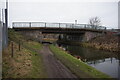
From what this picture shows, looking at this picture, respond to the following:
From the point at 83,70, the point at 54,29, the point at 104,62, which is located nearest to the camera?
the point at 83,70

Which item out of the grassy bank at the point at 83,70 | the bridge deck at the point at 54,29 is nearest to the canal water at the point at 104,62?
the grassy bank at the point at 83,70

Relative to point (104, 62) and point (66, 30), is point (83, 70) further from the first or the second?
point (66, 30)

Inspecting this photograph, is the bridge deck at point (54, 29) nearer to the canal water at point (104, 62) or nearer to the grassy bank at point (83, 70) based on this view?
the canal water at point (104, 62)

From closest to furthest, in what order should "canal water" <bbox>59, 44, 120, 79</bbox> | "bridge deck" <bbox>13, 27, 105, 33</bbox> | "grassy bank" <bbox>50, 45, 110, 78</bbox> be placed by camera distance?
1. "grassy bank" <bbox>50, 45, 110, 78</bbox>
2. "canal water" <bbox>59, 44, 120, 79</bbox>
3. "bridge deck" <bbox>13, 27, 105, 33</bbox>

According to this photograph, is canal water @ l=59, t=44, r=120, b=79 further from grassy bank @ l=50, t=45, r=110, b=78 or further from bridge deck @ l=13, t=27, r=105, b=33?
bridge deck @ l=13, t=27, r=105, b=33

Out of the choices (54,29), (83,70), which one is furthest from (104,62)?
(54,29)

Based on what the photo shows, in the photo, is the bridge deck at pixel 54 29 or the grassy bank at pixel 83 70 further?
the bridge deck at pixel 54 29

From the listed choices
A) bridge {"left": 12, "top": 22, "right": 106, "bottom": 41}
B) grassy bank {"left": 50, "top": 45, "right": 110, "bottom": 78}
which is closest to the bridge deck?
bridge {"left": 12, "top": 22, "right": 106, "bottom": 41}

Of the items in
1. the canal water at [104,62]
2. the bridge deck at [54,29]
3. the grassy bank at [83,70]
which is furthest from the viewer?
the bridge deck at [54,29]

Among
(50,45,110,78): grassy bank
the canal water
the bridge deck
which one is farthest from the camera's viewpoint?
the bridge deck

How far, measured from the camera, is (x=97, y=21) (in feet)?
288

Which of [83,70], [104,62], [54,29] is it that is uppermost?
[54,29]

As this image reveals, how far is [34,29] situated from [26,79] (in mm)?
33385

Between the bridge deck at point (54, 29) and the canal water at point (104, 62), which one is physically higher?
the bridge deck at point (54, 29)
